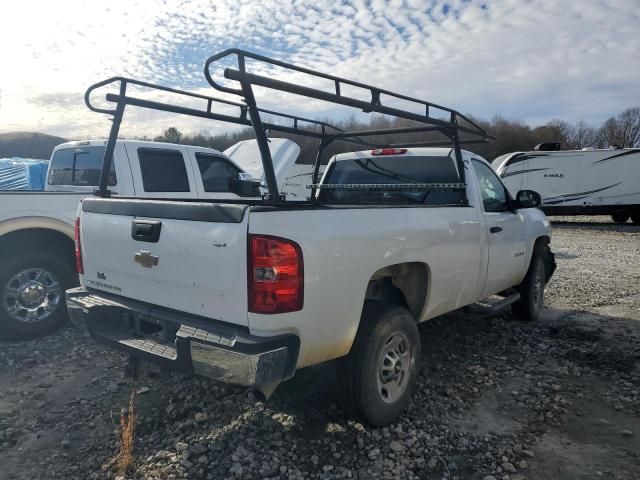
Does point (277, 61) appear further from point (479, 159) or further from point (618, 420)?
point (618, 420)

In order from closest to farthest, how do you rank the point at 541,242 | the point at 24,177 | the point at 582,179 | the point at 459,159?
the point at 459,159 → the point at 541,242 → the point at 24,177 → the point at 582,179

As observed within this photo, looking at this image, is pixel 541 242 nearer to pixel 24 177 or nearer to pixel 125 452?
pixel 125 452

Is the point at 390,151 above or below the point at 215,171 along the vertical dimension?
above

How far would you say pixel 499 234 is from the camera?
15.1 feet

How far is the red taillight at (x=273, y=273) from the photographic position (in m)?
2.40

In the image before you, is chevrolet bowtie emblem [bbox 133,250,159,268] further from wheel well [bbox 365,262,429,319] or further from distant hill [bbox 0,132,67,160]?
distant hill [bbox 0,132,67,160]

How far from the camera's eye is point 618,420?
342 centimetres

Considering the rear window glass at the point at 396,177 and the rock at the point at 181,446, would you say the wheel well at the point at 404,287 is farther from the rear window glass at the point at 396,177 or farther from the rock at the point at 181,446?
the rock at the point at 181,446

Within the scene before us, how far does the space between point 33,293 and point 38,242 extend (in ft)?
1.75

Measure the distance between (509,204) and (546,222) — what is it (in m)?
1.34

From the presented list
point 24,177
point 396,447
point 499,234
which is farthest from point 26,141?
point 396,447

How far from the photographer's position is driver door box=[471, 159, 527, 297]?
4469 millimetres

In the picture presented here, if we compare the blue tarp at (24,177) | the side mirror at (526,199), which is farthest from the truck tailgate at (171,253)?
the blue tarp at (24,177)

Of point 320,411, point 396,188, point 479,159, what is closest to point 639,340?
point 479,159
